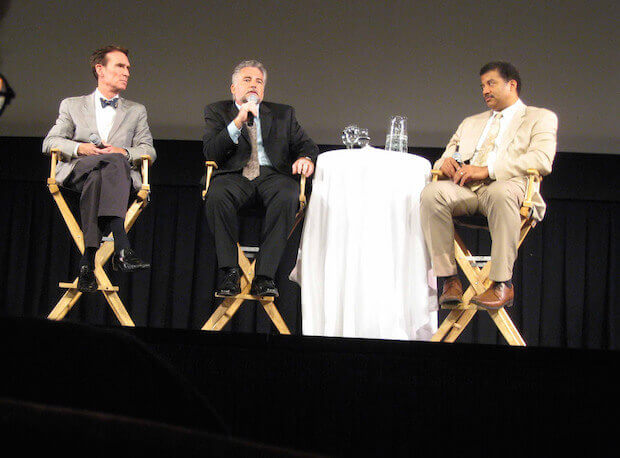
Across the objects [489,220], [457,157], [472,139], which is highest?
[472,139]

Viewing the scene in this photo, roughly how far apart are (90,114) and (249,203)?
942 millimetres

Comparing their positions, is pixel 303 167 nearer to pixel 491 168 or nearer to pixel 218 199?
pixel 218 199

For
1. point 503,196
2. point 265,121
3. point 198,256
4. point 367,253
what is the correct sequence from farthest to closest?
point 198,256 < point 265,121 < point 503,196 < point 367,253

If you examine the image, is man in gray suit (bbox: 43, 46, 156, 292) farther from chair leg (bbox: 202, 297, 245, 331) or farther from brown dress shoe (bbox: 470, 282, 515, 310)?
brown dress shoe (bbox: 470, 282, 515, 310)

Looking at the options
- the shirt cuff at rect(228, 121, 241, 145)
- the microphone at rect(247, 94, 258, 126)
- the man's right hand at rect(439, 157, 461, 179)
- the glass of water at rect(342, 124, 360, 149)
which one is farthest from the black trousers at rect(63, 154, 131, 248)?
the man's right hand at rect(439, 157, 461, 179)

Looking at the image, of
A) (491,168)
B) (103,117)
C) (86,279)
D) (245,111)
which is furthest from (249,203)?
(491,168)

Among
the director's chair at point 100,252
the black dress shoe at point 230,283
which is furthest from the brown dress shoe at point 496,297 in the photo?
the director's chair at point 100,252

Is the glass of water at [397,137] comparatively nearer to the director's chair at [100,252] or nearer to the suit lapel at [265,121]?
the suit lapel at [265,121]

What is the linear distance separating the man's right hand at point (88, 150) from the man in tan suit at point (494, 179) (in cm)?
151

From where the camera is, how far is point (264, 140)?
12.2 ft

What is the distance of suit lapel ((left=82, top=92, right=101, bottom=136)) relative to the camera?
12.3 ft

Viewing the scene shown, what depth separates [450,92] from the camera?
4.50 meters

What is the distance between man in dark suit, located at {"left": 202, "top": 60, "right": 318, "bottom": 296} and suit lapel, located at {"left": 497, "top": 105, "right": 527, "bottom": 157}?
88 centimetres

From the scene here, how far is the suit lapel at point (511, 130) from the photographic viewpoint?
3541 millimetres
